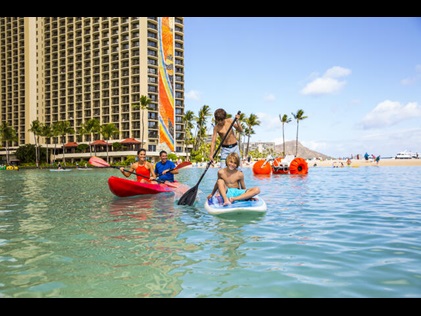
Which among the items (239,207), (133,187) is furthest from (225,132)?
(133,187)

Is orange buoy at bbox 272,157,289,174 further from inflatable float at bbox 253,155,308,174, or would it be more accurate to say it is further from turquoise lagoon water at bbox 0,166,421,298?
turquoise lagoon water at bbox 0,166,421,298

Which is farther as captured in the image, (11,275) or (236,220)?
(236,220)

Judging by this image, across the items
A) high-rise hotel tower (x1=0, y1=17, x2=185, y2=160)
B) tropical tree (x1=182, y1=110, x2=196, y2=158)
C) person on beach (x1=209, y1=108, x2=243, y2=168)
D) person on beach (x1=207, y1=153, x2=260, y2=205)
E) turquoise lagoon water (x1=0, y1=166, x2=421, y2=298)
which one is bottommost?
turquoise lagoon water (x1=0, y1=166, x2=421, y2=298)

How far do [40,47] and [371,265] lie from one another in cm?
12471

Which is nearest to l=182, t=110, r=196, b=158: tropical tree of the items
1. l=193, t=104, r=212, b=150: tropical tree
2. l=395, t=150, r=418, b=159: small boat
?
l=193, t=104, r=212, b=150: tropical tree

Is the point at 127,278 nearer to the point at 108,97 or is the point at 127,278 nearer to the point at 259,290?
the point at 259,290

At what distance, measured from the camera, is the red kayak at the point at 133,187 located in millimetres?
13180

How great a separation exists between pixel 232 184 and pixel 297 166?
2555cm

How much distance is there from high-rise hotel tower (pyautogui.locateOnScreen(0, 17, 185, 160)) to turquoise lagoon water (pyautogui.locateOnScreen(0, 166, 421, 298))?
80.5 metres

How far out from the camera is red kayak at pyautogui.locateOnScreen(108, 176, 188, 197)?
A: 43.2 ft

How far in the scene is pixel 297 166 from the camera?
33219 mm

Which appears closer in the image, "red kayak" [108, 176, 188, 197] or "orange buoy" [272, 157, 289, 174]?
"red kayak" [108, 176, 188, 197]
